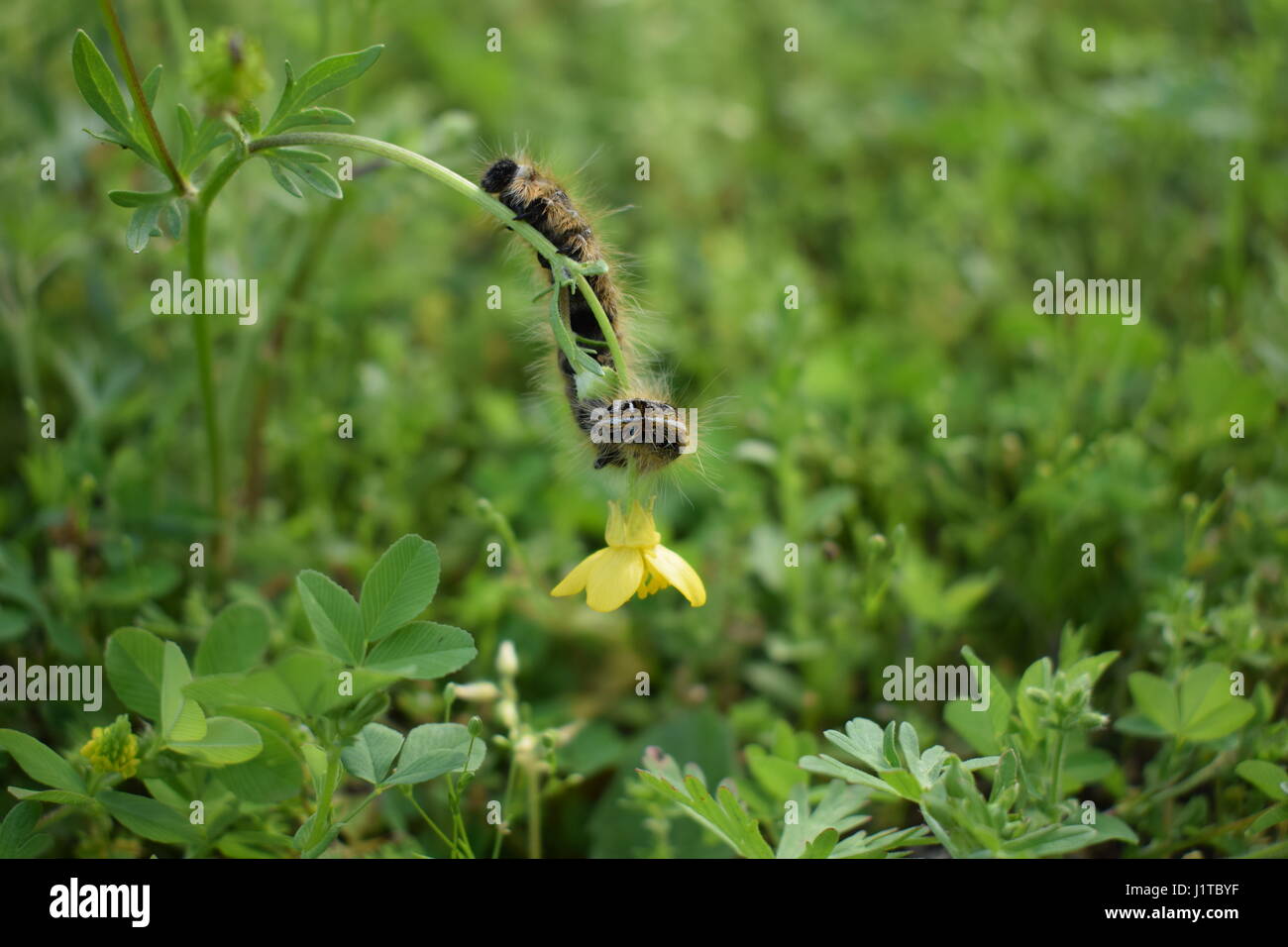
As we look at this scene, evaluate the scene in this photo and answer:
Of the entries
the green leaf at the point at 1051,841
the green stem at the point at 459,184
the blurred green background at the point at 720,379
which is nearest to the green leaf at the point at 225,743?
the blurred green background at the point at 720,379

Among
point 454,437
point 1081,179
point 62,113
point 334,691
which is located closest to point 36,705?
point 334,691

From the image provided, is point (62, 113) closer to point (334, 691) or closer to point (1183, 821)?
point (334, 691)

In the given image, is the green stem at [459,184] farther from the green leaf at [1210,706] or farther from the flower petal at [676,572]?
the green leaf at [1210,706]

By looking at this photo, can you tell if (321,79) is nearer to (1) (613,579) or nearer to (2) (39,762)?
(1) (613,579)

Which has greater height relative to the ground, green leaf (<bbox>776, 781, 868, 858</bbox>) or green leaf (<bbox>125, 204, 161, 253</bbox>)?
green leaf (<bbox>125, 204, 161, 253</bbox>)

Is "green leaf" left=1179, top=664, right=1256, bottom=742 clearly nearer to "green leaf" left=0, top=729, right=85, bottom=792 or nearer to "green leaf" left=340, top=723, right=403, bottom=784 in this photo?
"green leaf" left=340, top=723, right=403, bottom=784

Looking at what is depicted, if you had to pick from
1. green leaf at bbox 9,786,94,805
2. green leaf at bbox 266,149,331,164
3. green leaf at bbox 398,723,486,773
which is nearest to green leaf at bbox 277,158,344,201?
green leaf at bbox 266,149,331,164
